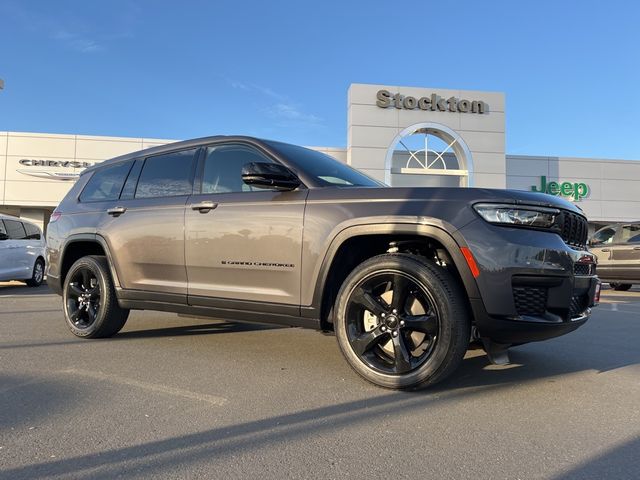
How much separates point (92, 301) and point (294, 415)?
10.4 ft

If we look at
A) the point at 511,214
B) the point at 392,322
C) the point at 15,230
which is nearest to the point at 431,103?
the point at 15,230

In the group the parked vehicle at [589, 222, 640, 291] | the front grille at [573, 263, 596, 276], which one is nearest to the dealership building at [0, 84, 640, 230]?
the parked vehicle at [589, 222, 640, 291]

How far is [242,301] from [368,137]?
19539 mm

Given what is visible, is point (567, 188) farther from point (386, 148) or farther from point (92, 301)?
point (92, 301)

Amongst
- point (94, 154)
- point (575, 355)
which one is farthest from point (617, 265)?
point (94, 154)

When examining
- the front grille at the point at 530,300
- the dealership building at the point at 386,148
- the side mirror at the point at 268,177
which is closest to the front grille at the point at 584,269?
the front grille at the point at 530,300

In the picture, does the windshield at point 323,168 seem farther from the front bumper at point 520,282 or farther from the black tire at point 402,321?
the front bumper at point 520,282

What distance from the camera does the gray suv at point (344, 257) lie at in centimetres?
326

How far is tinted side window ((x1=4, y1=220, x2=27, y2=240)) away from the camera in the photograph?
11.5m

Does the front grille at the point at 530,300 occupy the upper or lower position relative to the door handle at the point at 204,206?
lower

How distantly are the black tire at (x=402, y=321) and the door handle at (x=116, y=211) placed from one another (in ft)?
8.35

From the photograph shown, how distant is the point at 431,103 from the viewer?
23266 millimetres

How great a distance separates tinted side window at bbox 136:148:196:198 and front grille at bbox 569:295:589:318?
321 centimetres

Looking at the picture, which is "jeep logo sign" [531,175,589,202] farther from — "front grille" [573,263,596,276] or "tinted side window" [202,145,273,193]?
"tinted side window" [202,145,273,193]
